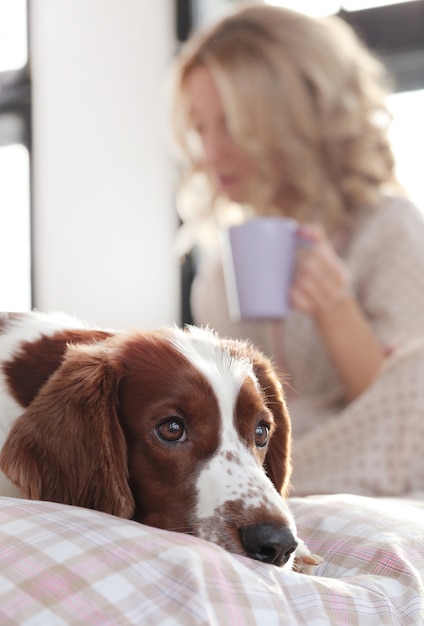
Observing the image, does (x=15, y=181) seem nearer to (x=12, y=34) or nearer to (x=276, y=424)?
(x=12, y=34)

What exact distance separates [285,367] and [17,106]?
1.89 metres

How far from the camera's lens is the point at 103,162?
11.5ft

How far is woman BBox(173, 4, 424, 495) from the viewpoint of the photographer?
1979 mm

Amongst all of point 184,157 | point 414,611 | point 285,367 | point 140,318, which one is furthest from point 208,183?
point 414,611

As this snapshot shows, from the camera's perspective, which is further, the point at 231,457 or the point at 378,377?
the point at 378,377

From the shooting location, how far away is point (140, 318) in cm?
338

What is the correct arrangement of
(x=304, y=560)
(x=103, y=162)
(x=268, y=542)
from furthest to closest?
1. (x=103, y=162)
2. (x=304, y=560)
3. (x=268, y=542)

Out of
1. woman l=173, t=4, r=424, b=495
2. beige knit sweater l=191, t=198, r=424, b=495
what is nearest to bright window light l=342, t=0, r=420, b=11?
woman l=173, t=4, r=424, b=495

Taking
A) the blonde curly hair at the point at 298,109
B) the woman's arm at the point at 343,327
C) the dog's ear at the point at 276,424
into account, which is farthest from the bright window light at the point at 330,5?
the dog's ear at the point at 276,424

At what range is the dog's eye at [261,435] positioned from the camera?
3.40 feet

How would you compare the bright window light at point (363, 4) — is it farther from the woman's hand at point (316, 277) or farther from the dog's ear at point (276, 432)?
the dog's ear at point (276, 432)

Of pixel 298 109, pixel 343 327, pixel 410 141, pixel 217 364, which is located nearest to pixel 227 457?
pixel 217 364

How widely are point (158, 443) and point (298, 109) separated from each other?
150cm

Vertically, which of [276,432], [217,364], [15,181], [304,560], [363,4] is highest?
[363,4]
